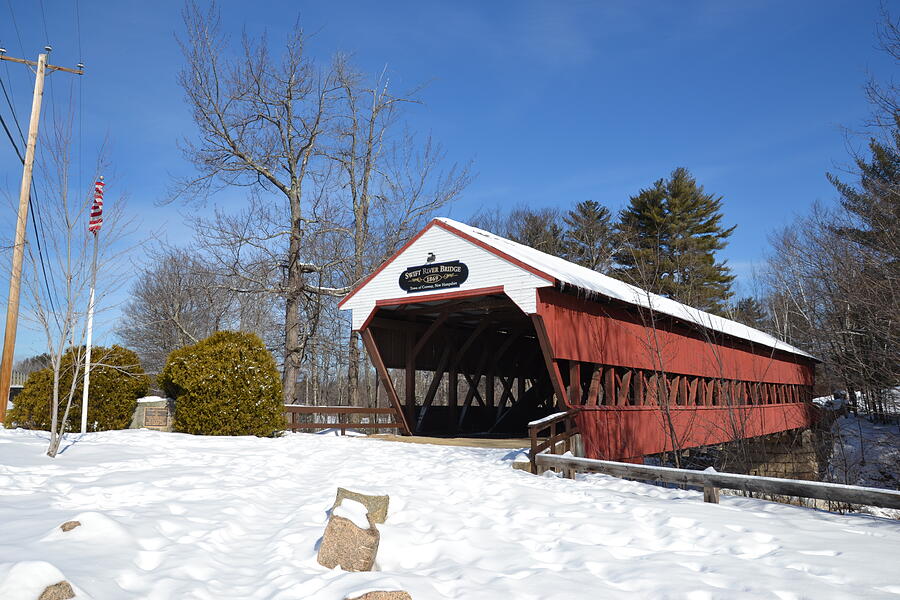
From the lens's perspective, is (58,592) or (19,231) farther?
(19,231)

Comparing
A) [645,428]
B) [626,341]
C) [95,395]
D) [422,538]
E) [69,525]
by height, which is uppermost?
[626,341]

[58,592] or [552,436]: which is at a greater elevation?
[552,436]

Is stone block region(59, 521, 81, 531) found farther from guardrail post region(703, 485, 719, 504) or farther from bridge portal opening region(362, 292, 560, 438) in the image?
bridge portal opening region(362, 292, 560, 438)

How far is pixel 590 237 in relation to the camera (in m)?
34.0

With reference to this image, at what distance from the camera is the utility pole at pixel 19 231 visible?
11162mm

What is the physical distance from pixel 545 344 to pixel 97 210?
7327mm

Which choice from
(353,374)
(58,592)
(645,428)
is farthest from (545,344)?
(353,374)

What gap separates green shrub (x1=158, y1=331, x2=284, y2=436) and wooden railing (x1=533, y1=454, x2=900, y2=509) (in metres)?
5.79

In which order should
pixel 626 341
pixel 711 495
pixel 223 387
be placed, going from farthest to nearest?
pixel 626 341 → pixel 223 387 → pixel 711 495

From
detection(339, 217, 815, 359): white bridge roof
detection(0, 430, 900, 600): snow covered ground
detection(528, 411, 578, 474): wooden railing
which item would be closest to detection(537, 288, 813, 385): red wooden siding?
detection(339, 217, 815, 359): white bridge roof

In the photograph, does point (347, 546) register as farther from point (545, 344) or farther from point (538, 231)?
point (538, 231)

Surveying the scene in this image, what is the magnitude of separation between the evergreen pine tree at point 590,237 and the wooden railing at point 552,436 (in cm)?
2274

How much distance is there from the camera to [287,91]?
19.0 m

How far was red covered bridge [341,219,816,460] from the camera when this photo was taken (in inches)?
438
